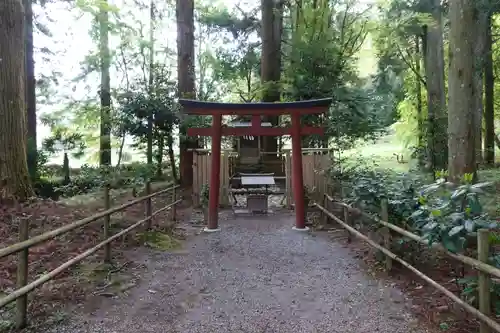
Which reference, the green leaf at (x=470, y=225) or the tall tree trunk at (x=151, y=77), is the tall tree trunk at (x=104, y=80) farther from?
the green leaf at (x=470, y=225)

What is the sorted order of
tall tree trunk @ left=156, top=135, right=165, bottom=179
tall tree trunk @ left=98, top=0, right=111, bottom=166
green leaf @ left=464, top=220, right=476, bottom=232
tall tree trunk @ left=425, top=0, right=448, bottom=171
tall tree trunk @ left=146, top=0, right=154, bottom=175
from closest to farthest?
1. green leaf @ left=464, top=220, right=476, bottom=232
2. tall tree trunk @ left=425, top=0, right=448, bottom=171
3. tall tree trunk @ left=146, top=0, right=154, bottom=175
4. tall tree trunk @ left=156, top=135, right=165, bottom=179
5. tall tree trunk @ left=98, top=0, right=111, bottom=166

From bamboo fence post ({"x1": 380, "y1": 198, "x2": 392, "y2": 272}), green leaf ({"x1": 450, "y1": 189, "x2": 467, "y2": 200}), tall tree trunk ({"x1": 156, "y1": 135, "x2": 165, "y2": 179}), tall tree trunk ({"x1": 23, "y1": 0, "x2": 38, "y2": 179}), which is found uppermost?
tall tree trunk ({"x1": 23, "y1": 0, "x2": 38, "y2": 179})

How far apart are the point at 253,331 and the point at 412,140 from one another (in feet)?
55.8

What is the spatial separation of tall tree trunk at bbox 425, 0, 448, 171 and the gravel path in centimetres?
600

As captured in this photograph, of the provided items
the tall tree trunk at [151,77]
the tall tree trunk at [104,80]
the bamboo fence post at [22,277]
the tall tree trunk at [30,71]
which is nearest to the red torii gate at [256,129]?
the tall tree trunk at [151,77]

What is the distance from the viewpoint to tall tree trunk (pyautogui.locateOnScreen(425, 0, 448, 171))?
437 inches

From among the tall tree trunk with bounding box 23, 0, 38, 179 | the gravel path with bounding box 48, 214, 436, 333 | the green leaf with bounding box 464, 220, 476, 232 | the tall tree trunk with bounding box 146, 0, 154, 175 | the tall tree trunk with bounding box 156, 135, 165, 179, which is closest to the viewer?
the green leaf with bounding box 464, 220, 476, 232

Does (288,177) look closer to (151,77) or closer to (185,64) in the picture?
(185,64)

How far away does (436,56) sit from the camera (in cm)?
1349

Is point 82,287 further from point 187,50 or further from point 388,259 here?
A: point 187,50

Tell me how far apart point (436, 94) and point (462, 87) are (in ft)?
26.7

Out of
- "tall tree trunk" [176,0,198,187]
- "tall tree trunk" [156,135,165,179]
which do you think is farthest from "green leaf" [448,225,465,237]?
"tall tree trunk" [156,135,165,179]

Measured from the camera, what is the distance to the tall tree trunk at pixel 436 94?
11.1m

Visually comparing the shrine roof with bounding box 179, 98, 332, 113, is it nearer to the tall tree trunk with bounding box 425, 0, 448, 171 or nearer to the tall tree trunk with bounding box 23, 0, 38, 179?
the tall tree trunk with bounding box 425, 0, 448, 171
